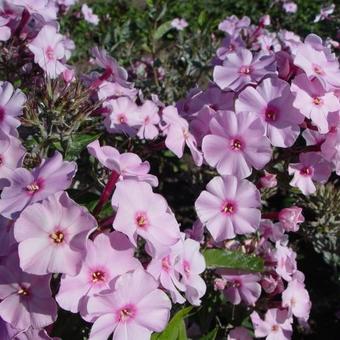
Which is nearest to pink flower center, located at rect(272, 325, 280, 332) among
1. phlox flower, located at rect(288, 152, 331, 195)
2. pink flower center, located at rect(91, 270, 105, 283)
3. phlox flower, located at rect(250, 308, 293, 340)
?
phlox flower, located at rect(250, 308, 293, 340)

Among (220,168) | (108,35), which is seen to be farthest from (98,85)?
(108,35)

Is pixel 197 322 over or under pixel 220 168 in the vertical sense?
under

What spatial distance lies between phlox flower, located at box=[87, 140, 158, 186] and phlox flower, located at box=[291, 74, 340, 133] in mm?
427

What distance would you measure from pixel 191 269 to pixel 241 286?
39cm

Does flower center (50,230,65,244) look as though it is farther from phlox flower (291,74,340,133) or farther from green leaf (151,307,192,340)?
phlox flower (291,74,340,133)

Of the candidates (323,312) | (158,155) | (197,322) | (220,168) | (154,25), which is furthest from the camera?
(154,25)

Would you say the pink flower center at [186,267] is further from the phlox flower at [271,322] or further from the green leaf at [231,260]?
the phlox flower at [271,322]

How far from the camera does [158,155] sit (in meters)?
2.88

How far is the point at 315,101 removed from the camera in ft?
4.79

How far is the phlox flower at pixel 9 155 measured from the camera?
133cm

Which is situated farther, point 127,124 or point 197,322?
point 197,322

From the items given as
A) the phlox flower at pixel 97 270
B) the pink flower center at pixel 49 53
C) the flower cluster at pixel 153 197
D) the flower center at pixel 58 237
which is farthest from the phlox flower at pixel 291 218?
the pink flower center at pixel 49 53

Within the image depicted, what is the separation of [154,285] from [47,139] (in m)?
0.61

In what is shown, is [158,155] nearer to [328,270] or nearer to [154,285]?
[328,270]
